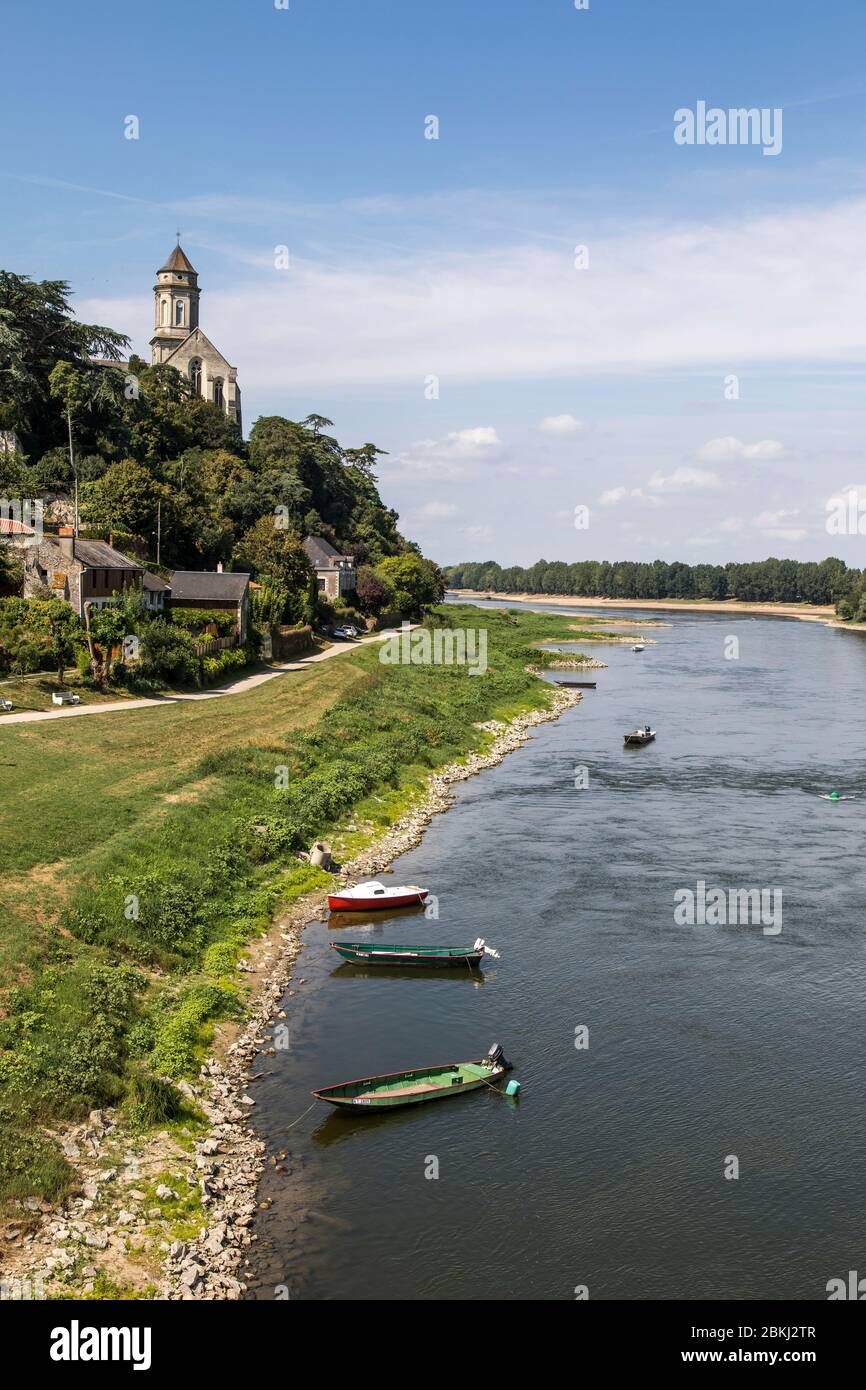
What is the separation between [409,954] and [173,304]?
130 meters

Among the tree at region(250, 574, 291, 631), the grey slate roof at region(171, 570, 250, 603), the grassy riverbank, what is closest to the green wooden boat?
the grassy riverbank

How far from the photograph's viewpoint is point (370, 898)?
44.0 meters

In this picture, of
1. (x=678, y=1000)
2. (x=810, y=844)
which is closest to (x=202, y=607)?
(x=810, y=844)

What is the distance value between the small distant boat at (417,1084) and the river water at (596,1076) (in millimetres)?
382

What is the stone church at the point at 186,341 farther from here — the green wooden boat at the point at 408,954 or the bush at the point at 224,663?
the green wooden boat at the point at 408,954

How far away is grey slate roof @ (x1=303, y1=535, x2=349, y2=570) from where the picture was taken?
120500 millimetres

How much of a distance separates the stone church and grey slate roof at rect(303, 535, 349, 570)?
3266 centimetres

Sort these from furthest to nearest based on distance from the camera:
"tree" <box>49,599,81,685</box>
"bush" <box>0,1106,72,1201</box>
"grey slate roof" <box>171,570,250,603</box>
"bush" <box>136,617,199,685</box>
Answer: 1. "grey slate roof" <box>171,570,250,603</box>
2. "bush" <box>136,617,199,685</box>
3. "tree" <box>49,599,81,685</box>
4. "bush" <box>0,1106,72,1201</box>

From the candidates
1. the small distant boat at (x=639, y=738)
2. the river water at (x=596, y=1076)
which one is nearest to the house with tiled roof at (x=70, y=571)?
the river water at (x=596, y=1076)

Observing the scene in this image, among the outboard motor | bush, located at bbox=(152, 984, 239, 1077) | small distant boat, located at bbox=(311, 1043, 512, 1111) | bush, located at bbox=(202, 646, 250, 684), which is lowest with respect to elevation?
small distant boat, located at bbox=(311, 1043, 512, 1111)

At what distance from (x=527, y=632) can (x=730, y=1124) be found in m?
144

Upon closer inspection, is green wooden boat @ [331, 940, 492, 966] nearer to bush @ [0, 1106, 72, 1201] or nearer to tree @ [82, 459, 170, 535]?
bush @ [0, 1106, 72, 1201]

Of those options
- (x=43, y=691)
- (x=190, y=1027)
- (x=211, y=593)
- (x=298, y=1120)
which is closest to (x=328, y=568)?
(x=211, y=593)

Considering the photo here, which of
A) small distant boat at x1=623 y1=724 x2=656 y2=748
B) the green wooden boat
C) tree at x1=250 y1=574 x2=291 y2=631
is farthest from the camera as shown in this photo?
tree at x1=250 y1=574 x2=291 y2=631
